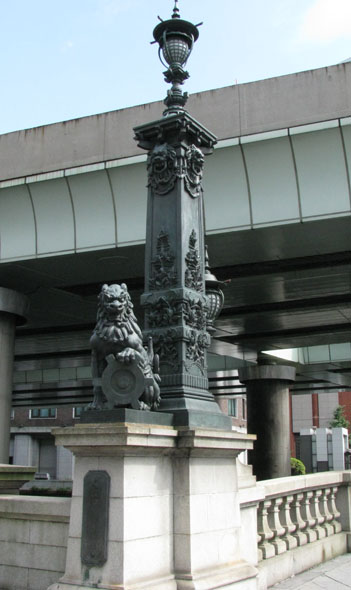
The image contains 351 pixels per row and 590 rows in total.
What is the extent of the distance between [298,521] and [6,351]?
12.2 metres

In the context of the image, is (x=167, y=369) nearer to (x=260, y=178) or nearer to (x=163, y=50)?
(x=163, y=50)

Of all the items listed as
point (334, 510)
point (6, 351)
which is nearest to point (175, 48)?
point (334, 510)

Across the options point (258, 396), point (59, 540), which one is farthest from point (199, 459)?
point (258, 396)

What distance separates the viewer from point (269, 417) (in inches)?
1134

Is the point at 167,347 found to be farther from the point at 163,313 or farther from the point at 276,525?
the point at 276,525

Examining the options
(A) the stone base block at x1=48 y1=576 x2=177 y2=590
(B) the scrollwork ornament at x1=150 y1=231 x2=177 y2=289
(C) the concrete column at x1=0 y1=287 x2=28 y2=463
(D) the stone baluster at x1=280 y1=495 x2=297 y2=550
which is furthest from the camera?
(C) the concrete column at x1=0 y1=287 x2=28 y2=463

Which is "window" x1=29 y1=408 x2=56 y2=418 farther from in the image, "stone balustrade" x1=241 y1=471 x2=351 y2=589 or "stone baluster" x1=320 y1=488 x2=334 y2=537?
"stone baluster" x1=320 y1=488 x2=334 y2=537

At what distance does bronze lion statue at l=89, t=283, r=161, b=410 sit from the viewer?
264 inches

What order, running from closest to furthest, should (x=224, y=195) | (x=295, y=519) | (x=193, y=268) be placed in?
(x=193, y=268), (x=295, y=519), (x=224, y=195)

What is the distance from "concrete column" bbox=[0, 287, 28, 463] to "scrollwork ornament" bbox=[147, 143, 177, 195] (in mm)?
12774

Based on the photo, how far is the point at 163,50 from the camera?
27.6ft

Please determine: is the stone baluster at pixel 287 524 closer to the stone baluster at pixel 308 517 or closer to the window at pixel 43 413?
the stone baluster at pixel 308 517

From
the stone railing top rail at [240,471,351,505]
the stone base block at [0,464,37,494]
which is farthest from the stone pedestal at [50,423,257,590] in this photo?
the stone base block at [0,464,37,494]

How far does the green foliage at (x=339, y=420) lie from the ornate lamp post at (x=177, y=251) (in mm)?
76950
